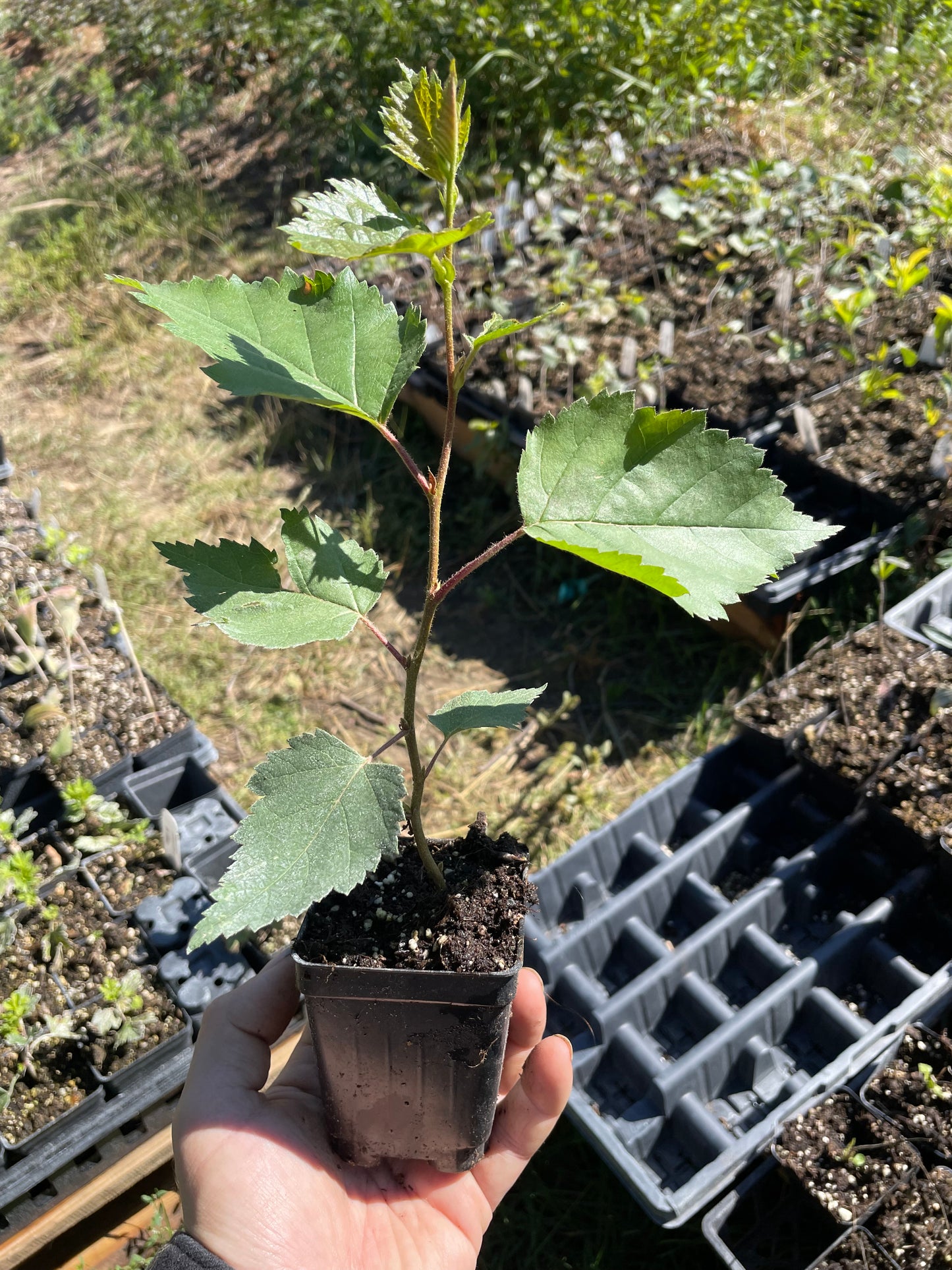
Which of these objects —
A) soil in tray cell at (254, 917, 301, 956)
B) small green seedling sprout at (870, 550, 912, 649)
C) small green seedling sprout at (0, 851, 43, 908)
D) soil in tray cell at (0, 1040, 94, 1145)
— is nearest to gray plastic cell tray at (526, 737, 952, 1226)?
small green seedling sprout at (870, 550, 912, 649)

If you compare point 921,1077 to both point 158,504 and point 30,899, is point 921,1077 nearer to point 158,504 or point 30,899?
point 30,899

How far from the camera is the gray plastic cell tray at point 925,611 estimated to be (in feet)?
7.62

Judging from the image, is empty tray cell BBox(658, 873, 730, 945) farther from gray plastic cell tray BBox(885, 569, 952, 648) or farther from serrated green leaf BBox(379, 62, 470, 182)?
serrated green leaf BBox(379, 62, 470, 182)

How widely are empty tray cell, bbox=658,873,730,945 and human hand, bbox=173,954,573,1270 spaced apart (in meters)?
0.75

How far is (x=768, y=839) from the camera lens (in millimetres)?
2236

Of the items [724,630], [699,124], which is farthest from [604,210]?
[724,630]

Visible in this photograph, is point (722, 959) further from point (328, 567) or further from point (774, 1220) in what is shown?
point (328, 567)

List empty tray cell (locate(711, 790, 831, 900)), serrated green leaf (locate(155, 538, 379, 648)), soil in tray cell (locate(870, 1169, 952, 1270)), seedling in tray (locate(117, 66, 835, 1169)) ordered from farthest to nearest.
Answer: empty tray cell (locate(711, 790, 831, 900)) → soil in tray cell (locate(870, 1169, 952, 1270)) → serrated green leaf (locate(155, 538, 379, 648)) → seedling in tray (locate(117, 66, 835, 1169))

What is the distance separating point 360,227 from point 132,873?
165cm

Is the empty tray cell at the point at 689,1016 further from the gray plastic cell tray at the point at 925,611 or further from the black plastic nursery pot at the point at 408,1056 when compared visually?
the gray plastic cell tray at the point at 925,611

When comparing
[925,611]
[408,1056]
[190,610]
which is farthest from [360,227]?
[190,610]

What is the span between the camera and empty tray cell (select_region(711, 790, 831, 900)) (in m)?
2.17

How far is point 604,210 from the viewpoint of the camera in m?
3.75

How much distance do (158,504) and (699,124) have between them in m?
2.78
